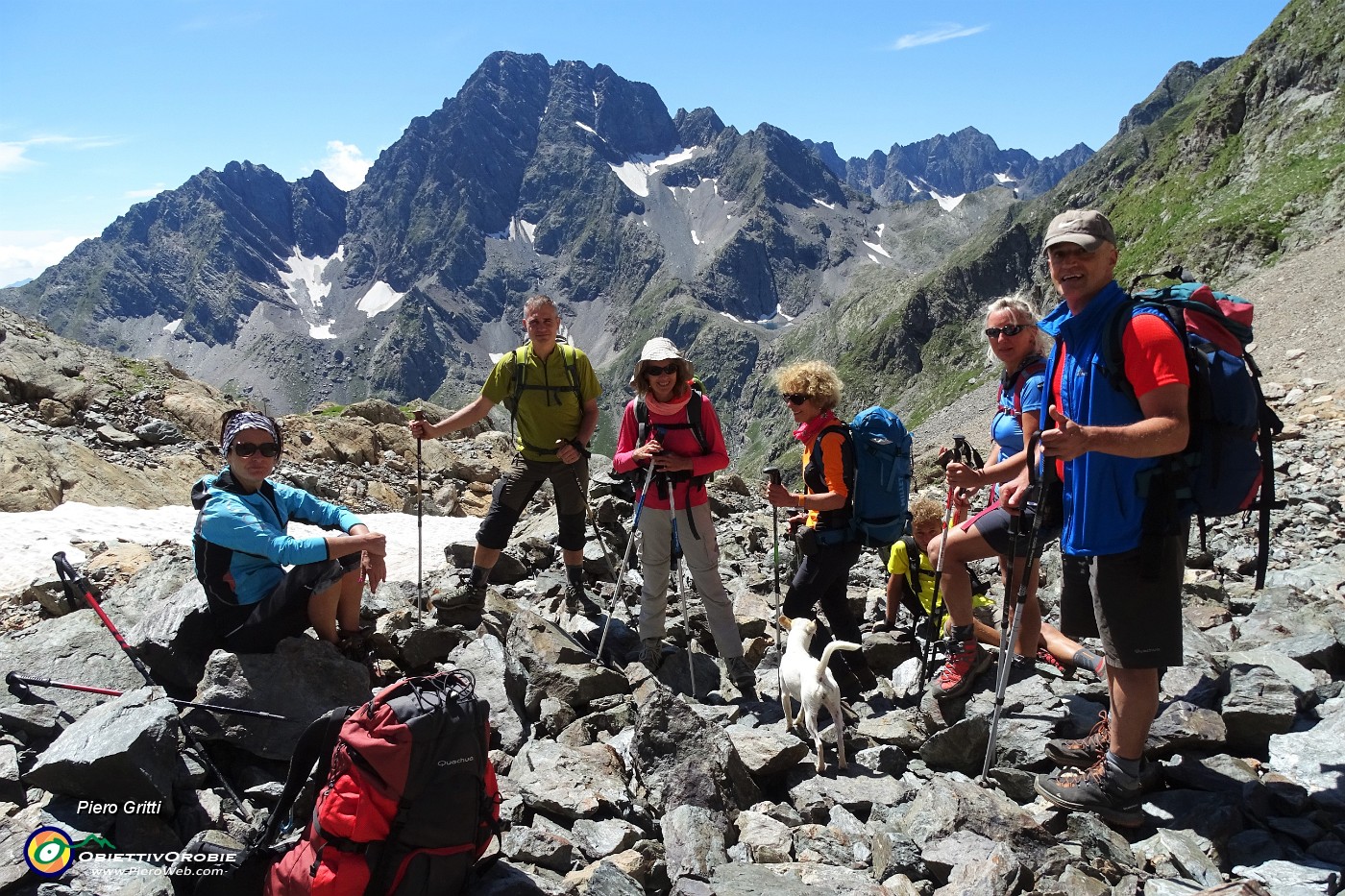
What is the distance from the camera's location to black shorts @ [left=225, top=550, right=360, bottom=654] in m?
6.66

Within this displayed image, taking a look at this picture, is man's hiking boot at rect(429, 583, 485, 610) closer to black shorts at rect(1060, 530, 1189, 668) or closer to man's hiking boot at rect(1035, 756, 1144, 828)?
man's hiking boot at rect(1035, 756, 1144, 828)

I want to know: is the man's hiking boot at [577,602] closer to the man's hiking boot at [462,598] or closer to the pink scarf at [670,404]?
the man's hiking boot at [462,598]

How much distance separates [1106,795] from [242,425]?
6948mm

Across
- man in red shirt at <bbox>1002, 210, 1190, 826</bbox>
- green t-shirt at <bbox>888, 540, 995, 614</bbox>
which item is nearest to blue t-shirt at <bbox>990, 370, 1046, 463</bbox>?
man in red shirt at <bbox>1002, 210, 1190, 826</bbox>

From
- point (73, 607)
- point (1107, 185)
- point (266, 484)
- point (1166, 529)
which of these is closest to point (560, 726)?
point (266, 484)

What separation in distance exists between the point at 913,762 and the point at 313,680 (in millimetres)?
4925

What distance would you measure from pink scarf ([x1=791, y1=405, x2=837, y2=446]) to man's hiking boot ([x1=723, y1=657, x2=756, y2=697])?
235cm

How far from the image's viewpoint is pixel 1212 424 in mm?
4570

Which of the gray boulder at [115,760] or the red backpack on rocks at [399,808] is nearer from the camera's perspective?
the red backpack on rocks at [399,808]

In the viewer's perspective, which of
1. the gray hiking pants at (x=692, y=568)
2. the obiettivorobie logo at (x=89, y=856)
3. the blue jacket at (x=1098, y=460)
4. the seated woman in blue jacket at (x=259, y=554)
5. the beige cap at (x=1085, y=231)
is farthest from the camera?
the gray hiking pants at (x=692, y=568)

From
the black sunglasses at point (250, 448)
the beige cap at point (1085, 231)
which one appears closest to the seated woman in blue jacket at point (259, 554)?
the black sunglasses at point (250, 448)

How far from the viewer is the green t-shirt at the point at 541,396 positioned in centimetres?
940

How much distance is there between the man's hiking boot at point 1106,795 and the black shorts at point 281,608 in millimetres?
5561

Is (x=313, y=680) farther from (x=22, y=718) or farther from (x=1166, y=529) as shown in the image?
(x=1166, y=529)
